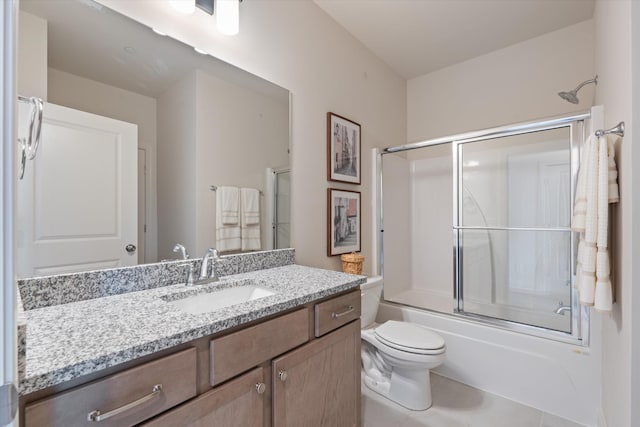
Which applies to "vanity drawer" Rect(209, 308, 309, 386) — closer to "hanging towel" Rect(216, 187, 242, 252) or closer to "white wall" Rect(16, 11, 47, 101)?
"hanging towel" Rect(216, 187, 242, 252)

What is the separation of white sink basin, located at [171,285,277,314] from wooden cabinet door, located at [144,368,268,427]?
0.36 meters

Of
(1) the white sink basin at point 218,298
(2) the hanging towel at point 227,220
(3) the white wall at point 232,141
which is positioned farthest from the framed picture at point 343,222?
(1) the white sink basin at point 218,298

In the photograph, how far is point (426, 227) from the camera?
3.14m

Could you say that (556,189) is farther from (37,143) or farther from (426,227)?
(37,143)

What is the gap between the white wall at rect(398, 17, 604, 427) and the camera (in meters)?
1.75

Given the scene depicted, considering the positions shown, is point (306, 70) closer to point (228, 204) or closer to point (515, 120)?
point (228, 204)

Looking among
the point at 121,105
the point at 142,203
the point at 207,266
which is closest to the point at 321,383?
the point at 207,266

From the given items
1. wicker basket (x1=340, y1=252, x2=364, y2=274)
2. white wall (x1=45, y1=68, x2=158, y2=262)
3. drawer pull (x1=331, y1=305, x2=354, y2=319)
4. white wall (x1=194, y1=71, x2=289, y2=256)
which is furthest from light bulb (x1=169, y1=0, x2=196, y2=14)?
wicker basket (x1=340, y1=252, x2=364, y2=274)

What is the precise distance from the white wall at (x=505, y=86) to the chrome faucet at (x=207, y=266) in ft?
8.28

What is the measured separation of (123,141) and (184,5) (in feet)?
2.21

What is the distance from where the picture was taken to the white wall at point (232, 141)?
4.82 feet

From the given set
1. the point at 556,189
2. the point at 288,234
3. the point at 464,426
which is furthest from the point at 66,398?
the point at 556,189

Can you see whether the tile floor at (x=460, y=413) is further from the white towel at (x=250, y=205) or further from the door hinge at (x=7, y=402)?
the door hinge at (x=7, y=402)

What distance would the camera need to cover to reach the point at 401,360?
1765 mm
